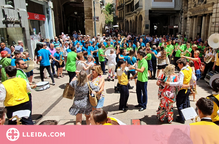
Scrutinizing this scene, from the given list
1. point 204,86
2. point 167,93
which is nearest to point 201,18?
point 204,86

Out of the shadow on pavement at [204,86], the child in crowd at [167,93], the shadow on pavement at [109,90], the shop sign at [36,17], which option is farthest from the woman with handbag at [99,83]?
the shop sign at [36,17]

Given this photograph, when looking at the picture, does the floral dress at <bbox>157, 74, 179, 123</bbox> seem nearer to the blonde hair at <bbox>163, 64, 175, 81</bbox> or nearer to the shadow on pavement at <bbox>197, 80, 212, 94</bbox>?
the blonde hair at <bbox>163, 64, 175, 81</bbox>

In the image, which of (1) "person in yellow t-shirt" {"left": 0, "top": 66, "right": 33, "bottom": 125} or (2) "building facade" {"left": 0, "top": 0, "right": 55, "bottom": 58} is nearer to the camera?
(1) "person in yellow t-shirt" {"left": 0, "top": 66, "right": 33, "bottom": 125}

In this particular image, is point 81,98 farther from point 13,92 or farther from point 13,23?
point 13,23

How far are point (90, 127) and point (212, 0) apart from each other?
1684 centimetres

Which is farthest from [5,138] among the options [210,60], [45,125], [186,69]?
[210,60]

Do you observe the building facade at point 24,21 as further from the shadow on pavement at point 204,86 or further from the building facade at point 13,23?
the shadow on pavement at point 204,86

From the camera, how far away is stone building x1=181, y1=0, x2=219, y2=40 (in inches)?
581

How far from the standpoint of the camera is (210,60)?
8344mm

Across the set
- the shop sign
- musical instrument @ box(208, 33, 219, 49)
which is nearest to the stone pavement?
musical instrument @ box(208, 33, 219, 49)

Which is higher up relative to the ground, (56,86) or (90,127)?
(90,127)

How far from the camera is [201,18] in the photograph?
1931 centimetres

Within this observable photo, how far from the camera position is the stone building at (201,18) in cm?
1475

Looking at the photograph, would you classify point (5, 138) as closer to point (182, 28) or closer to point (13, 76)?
point (13, 76)
